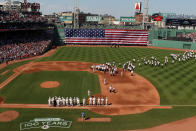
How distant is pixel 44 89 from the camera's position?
92.1 feet

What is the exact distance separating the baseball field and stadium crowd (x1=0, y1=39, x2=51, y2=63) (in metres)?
5.95

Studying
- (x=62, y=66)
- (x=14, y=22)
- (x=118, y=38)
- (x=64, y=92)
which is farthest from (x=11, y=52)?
(x=118, y=38)

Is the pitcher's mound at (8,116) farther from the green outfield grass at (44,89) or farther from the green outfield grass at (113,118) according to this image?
the green outfield grass at (44,89)

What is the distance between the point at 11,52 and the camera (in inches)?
1944

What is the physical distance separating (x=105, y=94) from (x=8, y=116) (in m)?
12.9

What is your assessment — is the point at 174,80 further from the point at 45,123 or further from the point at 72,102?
the point at 45,123

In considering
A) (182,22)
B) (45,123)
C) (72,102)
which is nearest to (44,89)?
(72,102)

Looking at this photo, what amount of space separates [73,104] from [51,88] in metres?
6.54

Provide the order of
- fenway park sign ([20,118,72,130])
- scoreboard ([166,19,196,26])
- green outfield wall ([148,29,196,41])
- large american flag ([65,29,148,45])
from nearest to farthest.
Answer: fenway park sign ([20,118,72,130]), large american flag ([65,29,148,45]), green outfield wall ([148,29,196,41]), scoreboard ([166,19,196,26])

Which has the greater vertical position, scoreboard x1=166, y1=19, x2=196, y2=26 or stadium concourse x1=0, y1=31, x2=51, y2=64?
scoreboard x1=166, y1=19, x2=196, y2=26

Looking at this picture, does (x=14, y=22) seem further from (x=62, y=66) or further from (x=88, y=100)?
(x=88, y=100)

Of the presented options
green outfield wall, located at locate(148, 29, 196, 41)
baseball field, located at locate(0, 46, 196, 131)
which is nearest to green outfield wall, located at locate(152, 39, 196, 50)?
green outfield wall, located at locate(148, 29, 196, 41)

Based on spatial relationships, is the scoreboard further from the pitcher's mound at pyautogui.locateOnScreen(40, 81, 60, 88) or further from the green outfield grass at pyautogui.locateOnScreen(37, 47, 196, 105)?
the pitcher's mound at pyautogui.locateOnScreen(40, 81, 60, 88)

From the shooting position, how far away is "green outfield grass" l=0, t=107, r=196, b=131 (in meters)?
18.7
